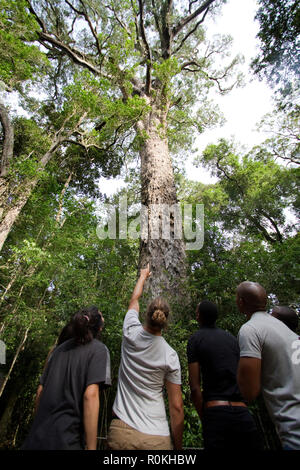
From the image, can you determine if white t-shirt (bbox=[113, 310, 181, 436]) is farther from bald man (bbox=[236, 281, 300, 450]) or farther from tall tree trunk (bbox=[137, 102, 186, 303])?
tall tree trunk (bbox=[137, 102, 186, 303])

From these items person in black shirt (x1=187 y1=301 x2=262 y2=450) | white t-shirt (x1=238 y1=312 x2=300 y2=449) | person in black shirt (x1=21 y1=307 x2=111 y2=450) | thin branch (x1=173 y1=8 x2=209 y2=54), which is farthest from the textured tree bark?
thin branch (x1=173 y1=8 x2=209 y2=54)

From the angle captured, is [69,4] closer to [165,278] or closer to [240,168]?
[240,168]

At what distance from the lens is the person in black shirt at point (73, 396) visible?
129 cm

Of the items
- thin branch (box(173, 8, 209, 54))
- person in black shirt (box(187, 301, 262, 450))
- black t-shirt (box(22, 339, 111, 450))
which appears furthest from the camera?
thin branch (box(173, 8, 209, 54))

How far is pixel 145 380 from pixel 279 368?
0.93 metres

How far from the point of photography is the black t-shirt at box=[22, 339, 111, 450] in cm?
128

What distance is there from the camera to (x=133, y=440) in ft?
4.83

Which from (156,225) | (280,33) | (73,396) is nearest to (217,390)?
(73,396)

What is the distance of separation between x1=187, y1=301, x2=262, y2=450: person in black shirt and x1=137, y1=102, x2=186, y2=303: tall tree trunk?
1792 millimetres

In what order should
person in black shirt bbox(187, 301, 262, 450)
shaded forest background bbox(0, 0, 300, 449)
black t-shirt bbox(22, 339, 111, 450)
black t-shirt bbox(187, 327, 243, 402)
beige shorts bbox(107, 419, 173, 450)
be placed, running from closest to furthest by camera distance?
black t-shirt bbox(22, 339, 111, 450) → beige shorts bbox(107, 419, 173, 450) → person in black shirt bbox(187, 301, 262, 450) → black t-shirt bbox(187, 327, 243, 402) → shaded forest background bbox(0, 0, 300, 449)

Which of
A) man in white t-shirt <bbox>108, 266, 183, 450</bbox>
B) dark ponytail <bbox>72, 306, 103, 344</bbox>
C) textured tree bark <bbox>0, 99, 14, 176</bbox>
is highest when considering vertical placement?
textured tree bark <bbox>0, 99, 14, 176</bbox>

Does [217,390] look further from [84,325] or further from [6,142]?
[6,142]

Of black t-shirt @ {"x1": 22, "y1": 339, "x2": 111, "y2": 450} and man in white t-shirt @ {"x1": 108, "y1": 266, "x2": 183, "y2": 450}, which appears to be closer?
black t-shirt @ {"x1": 22, "y1": 339, "x2": 111, "y2": 450}
